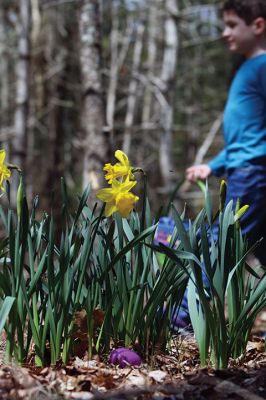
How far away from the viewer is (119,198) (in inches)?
67.5

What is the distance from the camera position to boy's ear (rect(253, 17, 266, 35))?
116 inches

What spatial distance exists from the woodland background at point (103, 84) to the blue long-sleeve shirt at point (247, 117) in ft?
2.24

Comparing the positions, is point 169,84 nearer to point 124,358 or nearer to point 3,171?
point 3,171

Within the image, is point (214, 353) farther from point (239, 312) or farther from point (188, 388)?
point (188, 388)

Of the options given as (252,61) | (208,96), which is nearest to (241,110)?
(252,61)

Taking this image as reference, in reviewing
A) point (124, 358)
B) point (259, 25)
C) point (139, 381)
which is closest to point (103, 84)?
point (259, 25)

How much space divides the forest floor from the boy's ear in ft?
5.69

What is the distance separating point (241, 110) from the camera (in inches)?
112

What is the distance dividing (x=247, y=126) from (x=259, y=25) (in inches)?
21.8

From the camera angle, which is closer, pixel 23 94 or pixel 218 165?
pixel 218 165

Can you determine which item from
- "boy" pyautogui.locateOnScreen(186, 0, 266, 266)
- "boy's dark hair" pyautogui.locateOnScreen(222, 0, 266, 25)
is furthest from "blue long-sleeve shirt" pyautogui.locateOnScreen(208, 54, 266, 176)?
"boy's dark hair" pyautogui.locateOnScreen(222, 0, 266, 25)

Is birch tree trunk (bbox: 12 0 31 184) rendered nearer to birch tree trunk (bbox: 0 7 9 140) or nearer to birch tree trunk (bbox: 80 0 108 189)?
birch tree trunk (bbox: 80 0 108 189)

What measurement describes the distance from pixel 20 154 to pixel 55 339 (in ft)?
13.6

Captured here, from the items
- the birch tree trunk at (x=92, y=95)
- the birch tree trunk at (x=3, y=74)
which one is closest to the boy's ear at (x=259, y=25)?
the birch tree trunk at (x=92, y=95)
